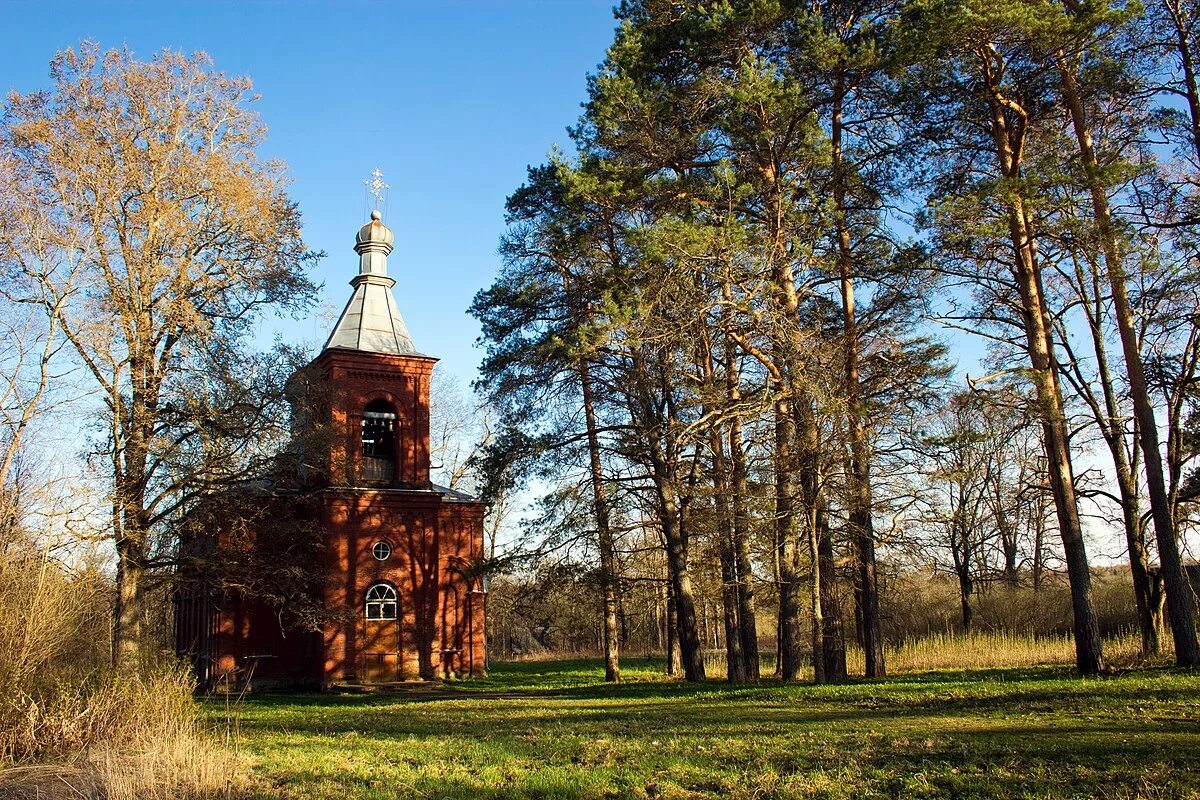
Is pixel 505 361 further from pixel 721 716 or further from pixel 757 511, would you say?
pixel 721 716

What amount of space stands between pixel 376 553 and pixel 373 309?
7.60 meters

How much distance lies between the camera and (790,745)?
9.17 m

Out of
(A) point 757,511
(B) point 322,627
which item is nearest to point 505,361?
(A) point 757,511

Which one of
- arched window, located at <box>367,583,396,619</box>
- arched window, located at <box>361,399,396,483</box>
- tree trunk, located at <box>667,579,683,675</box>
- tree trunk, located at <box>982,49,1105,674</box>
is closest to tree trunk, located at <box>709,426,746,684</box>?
tree trunk, located at <box>982,49,1105,674</box>

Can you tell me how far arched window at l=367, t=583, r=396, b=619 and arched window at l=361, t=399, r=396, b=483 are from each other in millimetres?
3124

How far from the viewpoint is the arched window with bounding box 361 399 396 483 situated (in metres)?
26.8

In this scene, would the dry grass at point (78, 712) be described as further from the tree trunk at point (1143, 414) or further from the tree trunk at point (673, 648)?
the tree trunk at point (673, 648)

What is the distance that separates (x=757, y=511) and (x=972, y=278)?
17.0 feet

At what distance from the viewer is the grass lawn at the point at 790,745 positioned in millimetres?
7223

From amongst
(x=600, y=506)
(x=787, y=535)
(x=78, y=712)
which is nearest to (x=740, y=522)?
(x=787, y=535)

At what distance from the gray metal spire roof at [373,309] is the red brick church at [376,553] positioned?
4cm

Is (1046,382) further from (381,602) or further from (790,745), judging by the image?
(381,602)

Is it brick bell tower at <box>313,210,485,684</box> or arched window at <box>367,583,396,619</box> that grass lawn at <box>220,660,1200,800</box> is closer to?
brick bell tower at <box>313,210,485,684</box>

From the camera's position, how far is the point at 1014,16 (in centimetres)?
1290
